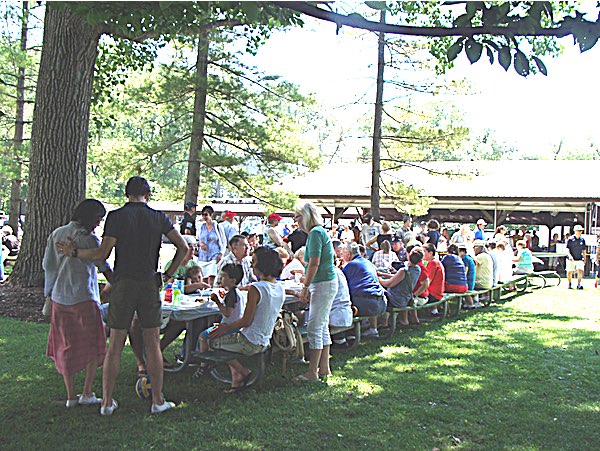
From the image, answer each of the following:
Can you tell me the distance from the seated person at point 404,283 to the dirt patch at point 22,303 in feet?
14.0

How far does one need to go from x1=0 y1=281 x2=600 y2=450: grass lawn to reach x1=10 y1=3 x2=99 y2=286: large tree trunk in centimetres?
162

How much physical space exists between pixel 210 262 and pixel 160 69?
735 cm

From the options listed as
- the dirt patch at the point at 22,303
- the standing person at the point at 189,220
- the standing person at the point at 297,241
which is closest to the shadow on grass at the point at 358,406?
the dirt patch at the point at 22,303

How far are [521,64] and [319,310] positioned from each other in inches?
113

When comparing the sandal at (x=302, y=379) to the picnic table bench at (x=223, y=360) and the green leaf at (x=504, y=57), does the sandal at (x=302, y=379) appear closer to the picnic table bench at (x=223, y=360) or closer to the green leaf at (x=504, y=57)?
the picnic table bench at (x=223, y=360)

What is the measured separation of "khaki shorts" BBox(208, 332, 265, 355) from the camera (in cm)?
495

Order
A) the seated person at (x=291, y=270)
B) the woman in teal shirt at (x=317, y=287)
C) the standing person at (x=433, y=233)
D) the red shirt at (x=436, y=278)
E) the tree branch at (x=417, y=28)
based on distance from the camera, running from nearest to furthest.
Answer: the tree branch at (x=417, y=28), the woman in teal shirt at (x=317, y=287), the seated person at (x=291, y=270), the red shirt at (x=436, y=278), the standing person at (x=433, y=233)

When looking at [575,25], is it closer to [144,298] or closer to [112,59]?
[144,298]

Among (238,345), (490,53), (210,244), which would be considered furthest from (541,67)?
(210,244)

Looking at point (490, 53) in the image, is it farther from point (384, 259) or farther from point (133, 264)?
point (384, 259)

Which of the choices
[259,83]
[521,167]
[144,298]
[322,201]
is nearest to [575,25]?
[144,298]

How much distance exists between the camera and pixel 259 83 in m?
15.3

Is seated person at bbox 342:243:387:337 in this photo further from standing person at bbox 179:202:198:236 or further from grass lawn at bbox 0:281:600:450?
standing person at bbox 179:202:198:236

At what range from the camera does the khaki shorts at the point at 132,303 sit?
418 cm
